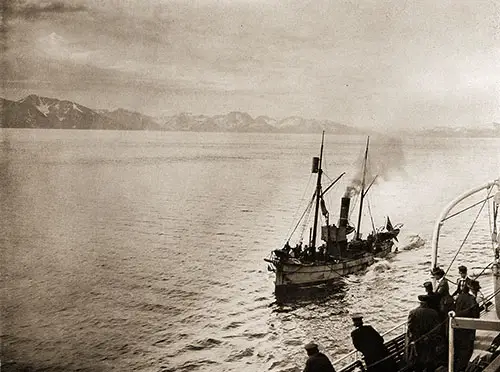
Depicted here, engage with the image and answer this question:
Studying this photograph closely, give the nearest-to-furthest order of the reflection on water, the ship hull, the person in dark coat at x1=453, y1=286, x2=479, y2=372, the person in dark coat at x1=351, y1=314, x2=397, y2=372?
1. the person in dark coat at x1=351, y1=314, x2=397, y2=372
2. the person in dark coat at x1=453, y1=286, x2=479, y2=372
3. the reflection on water
4. the ship hull

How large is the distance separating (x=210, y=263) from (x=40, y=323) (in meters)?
10.9

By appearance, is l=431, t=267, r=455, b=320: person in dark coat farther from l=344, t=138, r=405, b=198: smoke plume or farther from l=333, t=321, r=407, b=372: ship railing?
l=344, t=138, r=405, b=198: smoke plume

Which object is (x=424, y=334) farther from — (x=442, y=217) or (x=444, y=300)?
(x=442, y=217)

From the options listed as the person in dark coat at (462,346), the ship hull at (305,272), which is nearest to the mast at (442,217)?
the person in dark coat at (462,346)

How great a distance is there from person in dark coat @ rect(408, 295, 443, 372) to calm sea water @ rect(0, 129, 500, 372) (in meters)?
10.4

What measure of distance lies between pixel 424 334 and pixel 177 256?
25.9m

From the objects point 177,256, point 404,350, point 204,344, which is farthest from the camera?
point 177,256

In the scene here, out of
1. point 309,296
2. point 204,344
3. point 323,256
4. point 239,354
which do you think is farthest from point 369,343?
point 323,256

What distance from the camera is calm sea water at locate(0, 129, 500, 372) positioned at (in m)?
18.2

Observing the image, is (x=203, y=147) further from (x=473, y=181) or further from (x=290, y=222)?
(x=473, y=181)

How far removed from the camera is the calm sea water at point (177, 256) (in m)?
18.2

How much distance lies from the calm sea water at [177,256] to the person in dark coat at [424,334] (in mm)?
10399

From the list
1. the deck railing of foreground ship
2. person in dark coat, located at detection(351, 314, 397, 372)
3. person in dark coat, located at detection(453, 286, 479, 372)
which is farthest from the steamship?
person in dark coat, located at detection(351, 314, 397, 372)

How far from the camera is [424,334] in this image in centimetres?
561
